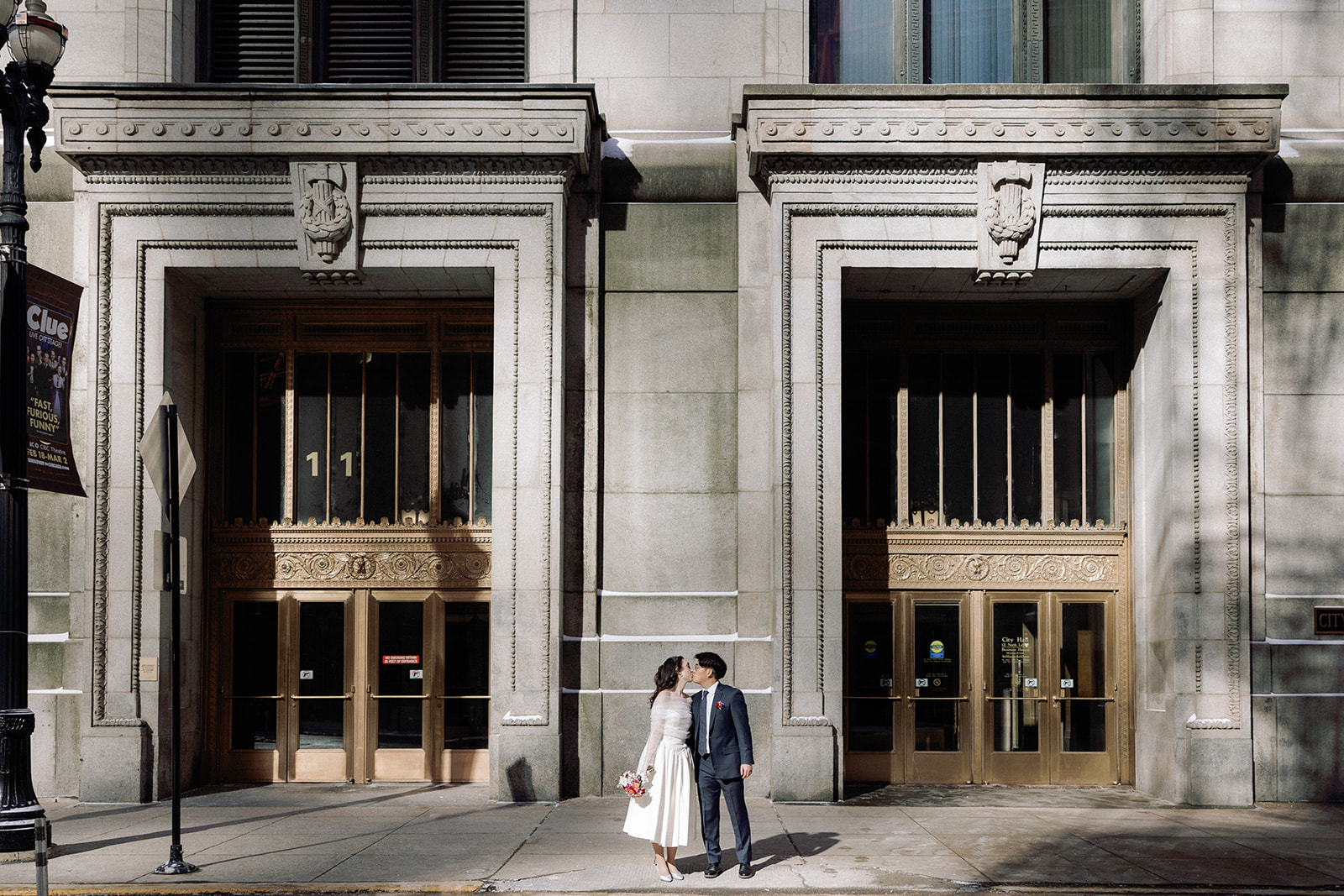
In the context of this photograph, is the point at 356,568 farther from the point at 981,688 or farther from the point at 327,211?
the point at 981,688

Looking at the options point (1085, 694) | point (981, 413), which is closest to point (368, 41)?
point (981, 413)

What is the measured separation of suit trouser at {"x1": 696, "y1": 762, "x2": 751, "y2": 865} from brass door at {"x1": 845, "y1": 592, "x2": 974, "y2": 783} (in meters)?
5.50

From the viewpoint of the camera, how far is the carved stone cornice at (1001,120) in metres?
14.3

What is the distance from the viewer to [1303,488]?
14656 mm

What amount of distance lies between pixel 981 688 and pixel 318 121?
10704 millimetres

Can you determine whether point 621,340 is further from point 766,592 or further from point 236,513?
point 236,513

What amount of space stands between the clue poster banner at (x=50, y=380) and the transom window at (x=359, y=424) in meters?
4.37

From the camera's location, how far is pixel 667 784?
10.1 m

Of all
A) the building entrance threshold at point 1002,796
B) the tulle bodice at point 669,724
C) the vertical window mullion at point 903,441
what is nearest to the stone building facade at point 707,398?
the vertical window mullion at point 903,441

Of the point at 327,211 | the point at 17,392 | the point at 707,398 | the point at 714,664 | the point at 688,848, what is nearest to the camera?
the point at 714,664

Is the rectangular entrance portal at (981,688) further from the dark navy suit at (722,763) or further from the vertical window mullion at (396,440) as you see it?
the vertical window mullion at (396,440)

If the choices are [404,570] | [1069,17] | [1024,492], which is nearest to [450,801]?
[404,570]

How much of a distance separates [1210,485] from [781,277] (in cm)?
559

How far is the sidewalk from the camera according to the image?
987 centimetres
